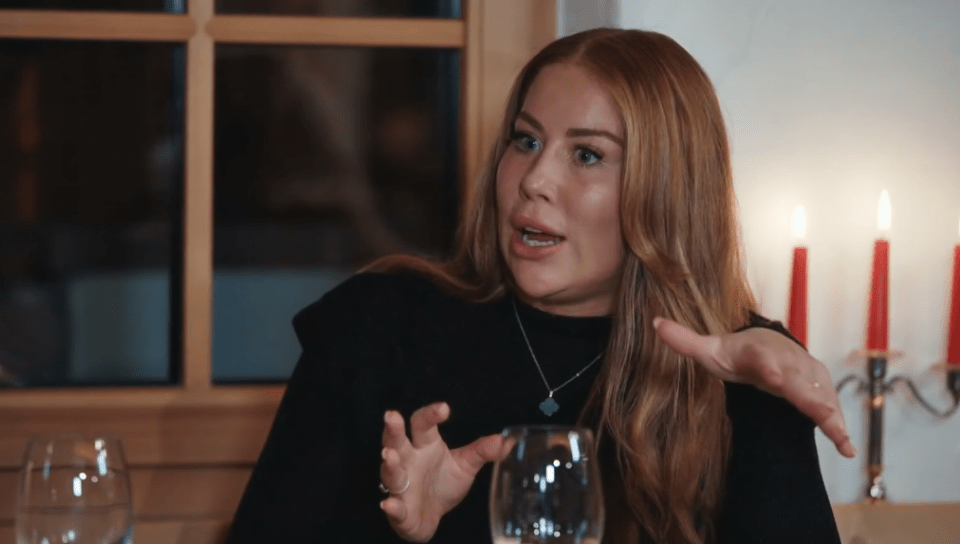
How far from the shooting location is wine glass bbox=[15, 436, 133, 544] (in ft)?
3.12

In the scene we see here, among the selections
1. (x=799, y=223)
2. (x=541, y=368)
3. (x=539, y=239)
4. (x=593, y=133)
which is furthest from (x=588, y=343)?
(x=799, y=223)

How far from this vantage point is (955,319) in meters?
1.87

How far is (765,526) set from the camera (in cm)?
146

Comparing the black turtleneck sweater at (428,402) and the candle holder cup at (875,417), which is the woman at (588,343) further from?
the candle holder cup at (875,417)

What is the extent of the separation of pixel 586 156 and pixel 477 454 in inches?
19.9

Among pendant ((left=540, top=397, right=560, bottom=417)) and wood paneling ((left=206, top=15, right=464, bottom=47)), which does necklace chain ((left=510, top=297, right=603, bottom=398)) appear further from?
wood paneling ((left=206, top=15, right=464, bottom=47))

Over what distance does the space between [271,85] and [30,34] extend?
1.16 feet

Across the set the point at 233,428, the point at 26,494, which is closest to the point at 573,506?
the point at 26,494

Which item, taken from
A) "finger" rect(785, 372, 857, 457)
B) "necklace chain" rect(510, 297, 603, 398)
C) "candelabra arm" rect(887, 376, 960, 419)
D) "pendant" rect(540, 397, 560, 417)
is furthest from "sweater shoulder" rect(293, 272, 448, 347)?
"candelabra arm" rect(887, 376, 960, 419)

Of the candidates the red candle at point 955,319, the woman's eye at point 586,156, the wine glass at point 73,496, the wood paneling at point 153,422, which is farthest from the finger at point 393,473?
the red candle at point 955,319

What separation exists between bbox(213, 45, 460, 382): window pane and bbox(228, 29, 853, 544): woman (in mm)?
263

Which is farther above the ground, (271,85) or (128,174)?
(271,85)

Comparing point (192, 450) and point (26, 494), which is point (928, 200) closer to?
point (192, 450)

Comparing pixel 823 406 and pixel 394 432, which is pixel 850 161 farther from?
pixel 394 432
